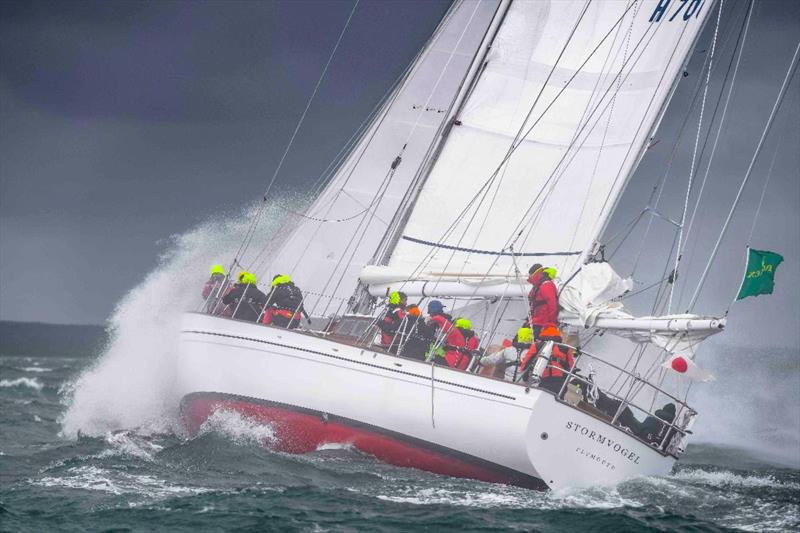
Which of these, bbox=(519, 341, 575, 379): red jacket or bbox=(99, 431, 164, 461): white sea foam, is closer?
bbox=(519, 341, 575, 379): red jacket

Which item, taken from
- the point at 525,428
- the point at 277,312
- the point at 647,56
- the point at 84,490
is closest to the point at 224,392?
the point at 277,312


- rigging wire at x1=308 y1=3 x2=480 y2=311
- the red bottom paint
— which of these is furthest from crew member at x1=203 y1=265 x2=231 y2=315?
rigging wire at x1=308 y1=3 x2=480 y2=311

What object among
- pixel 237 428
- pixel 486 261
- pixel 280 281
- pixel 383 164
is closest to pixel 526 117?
pixel 486 261

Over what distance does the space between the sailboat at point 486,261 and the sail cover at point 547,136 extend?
30 mm

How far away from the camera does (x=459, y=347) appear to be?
14.4 m

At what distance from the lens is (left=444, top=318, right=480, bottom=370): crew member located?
14.4 metres

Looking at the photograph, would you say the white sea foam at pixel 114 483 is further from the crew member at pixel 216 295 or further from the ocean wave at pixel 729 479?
the ocean wave at pixel 729 479

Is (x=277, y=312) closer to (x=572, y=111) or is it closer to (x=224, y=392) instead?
(x=224, y=392)

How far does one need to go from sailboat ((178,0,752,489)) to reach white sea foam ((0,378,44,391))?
15.9 metres

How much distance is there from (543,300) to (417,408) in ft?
7.38

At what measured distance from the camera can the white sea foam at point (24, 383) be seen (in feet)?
106

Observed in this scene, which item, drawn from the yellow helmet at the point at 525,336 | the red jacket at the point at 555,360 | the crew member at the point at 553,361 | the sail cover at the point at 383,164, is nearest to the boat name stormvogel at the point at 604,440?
the crew member at the point at 553,361

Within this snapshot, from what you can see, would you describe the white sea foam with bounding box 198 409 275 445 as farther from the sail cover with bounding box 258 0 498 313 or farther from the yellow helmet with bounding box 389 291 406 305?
the sail cover with bounding box 258 0 498 313

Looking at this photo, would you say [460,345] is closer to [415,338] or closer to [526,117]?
[415,338]
